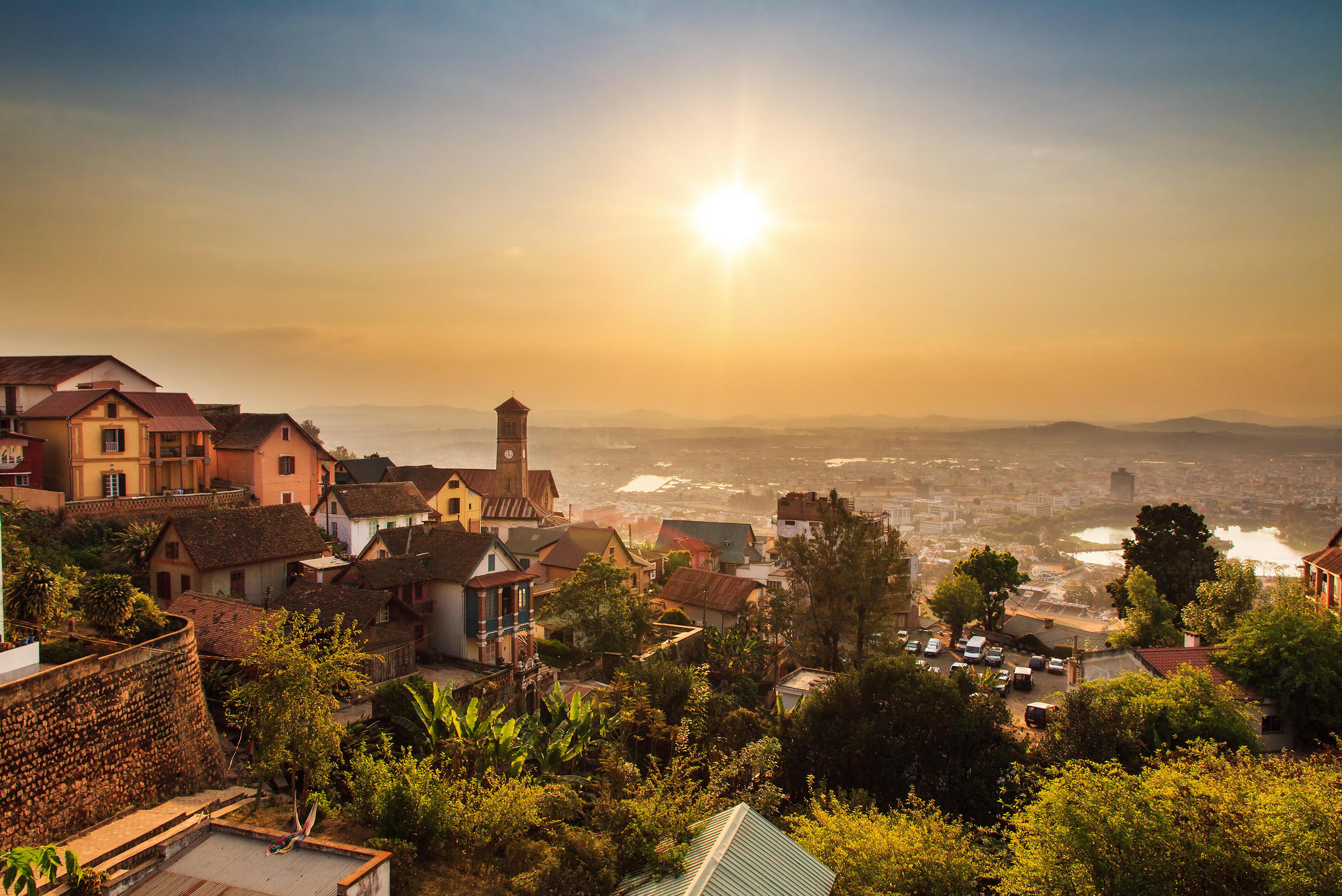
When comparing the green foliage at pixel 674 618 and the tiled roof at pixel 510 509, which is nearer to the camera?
the green foliage at pixel 674 618

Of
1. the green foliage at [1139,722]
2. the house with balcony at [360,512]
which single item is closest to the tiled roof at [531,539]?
the house with balcony at [360,512]

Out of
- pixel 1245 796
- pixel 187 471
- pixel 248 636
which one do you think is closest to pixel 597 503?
pixel 187 471

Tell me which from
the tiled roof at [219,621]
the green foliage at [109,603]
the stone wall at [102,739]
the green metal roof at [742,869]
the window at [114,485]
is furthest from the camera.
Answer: the window at [114,485]

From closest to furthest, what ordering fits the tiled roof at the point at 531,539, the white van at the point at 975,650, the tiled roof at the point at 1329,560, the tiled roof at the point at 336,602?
1. the tiled roof at the point at 336,602
2. the tiled roof at the point at 1329,560
3. the white van at the point at 975,650
4. the tiled roof at the point at 531,539

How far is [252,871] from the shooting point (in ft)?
46.9

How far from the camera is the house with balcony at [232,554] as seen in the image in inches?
1182

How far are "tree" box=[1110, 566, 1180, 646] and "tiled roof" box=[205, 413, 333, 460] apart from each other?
5261 centimetres

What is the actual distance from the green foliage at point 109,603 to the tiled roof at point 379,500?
20.3 m

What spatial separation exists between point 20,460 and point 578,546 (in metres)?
28.4

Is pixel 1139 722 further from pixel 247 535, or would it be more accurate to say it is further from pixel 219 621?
pixel 247 535

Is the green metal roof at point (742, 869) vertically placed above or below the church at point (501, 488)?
below

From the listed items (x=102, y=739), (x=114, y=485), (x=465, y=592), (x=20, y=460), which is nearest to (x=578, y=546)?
(x=465, y=592)

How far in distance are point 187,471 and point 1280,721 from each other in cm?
5390

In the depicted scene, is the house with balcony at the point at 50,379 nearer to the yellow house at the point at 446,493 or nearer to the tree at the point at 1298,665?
the yellow house at the point at 446,493
